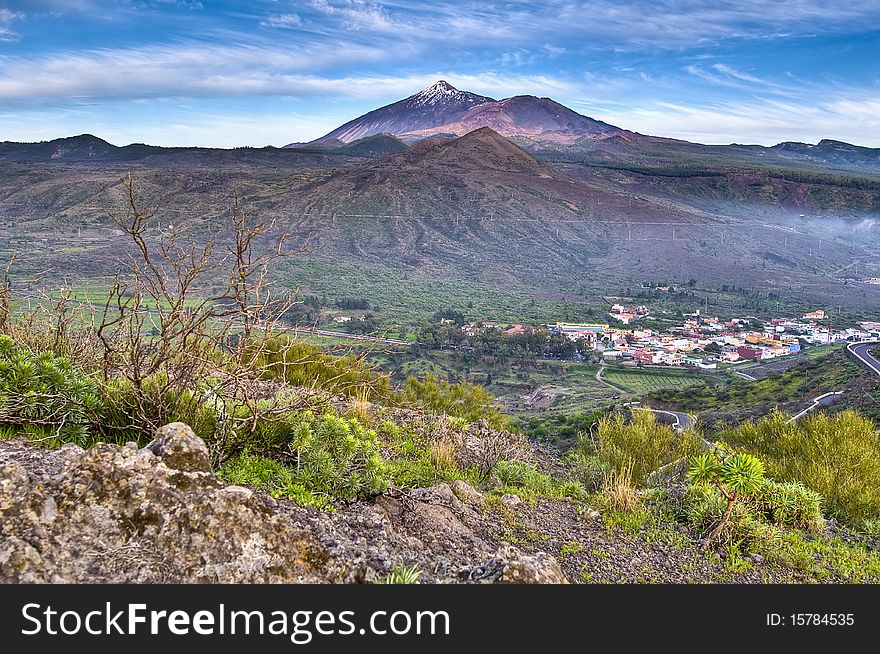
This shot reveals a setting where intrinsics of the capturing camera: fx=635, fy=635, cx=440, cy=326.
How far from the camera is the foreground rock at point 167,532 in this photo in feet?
8.80

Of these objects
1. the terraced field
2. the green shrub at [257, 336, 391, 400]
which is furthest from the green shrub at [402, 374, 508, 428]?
the terraced field

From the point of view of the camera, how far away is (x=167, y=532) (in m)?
2.85

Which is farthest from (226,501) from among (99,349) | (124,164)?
(124,164)

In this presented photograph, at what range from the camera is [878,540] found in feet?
18.6

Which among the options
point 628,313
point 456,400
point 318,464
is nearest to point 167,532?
point 318,464

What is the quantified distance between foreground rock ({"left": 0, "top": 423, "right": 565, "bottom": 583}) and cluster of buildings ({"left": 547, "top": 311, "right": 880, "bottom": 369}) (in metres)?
46.4

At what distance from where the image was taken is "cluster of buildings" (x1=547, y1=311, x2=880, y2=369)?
49.2 metres

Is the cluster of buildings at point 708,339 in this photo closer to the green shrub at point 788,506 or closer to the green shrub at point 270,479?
the green shrub at point 788,506

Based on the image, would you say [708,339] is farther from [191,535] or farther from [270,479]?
[191,535]

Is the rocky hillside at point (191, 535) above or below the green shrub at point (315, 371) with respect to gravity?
above

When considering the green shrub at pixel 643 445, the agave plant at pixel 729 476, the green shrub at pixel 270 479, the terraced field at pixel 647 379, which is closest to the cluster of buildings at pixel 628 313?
the terraced field at pixel 647 379

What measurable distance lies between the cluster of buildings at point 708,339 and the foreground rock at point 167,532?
46.4m

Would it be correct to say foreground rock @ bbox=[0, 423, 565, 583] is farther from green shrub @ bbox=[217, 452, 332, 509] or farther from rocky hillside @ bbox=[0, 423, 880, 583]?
green shrub @ bbox=[217, 452, 332, 509]

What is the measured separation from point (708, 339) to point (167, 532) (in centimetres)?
6053
